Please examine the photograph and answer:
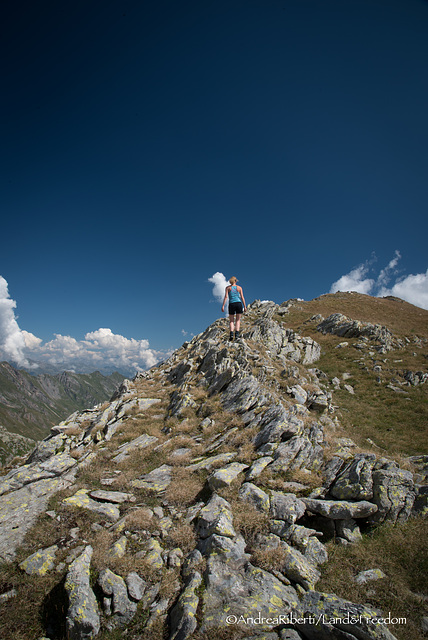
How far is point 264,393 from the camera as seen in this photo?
17016 millimetres

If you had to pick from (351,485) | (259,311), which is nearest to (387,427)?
(351,485)

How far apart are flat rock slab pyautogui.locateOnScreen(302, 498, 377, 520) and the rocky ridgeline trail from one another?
40 millimetres

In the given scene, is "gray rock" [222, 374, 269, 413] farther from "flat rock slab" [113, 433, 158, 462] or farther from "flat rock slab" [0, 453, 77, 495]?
"flat rock slab" [0, 453, 77, 495]

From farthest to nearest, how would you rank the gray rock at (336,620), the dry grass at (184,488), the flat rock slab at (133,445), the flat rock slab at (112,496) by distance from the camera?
the flat rock slab at (133,445) → the flat rock slab at (112,496) → the dry grass at (184,488) → the gray rock at (336,620)

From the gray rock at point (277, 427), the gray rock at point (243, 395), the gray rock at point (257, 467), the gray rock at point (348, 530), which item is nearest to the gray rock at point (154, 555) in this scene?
the gray rock at point (257, 467)

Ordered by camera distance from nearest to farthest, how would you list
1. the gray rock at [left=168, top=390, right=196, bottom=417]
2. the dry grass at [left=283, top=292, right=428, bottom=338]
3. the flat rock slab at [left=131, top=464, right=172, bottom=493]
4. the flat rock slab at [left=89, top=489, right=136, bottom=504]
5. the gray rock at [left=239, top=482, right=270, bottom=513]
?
the gray rock at [left=239, top=482, right=270, bottom=513] < the flat rock slab at [left=89, top=489, right=136, bottom=504] < the flat rock slab at [left=131, top=464, right=172, bottom=493] < the gray rock at [left=168, top=390, right=196, bottom=417] < the dry grass at [left=283, top=292, right=428, bottom=338]

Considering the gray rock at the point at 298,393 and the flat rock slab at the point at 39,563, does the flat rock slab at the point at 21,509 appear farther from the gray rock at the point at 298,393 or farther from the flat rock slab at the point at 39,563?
the gray rock at the point at 298,393

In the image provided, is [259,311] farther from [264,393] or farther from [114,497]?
[114,497]

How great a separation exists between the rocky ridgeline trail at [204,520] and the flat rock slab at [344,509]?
0.13 feet

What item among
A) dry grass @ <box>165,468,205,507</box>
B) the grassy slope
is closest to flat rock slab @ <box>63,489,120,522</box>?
dry grass @ <box>165,468,205,507</box>

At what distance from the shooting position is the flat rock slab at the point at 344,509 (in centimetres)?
870

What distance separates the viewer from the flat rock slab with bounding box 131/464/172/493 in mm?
11442

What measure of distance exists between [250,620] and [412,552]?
5.44m

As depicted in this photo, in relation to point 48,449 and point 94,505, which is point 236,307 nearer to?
point 94,505
